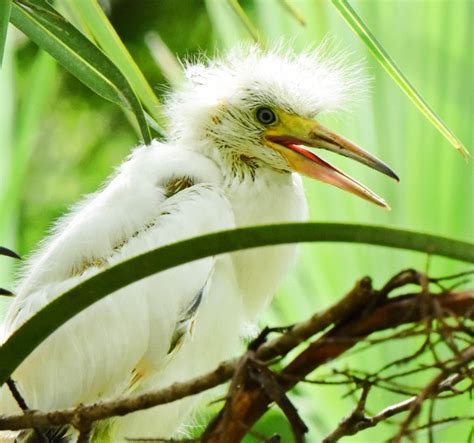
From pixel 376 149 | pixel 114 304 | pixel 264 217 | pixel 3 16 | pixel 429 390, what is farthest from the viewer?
pixel 376 149

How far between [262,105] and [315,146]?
14cm

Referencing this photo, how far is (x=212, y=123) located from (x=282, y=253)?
0.25 metres

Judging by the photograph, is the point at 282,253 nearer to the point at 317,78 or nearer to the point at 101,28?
the point at 317,78

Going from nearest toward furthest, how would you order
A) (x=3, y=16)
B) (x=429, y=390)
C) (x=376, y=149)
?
1. (x=429, y=390)
2. (x=3, y=16)
3. (x=376, y=149)

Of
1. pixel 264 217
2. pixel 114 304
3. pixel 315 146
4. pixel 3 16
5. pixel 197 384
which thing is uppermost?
pixel 315 146

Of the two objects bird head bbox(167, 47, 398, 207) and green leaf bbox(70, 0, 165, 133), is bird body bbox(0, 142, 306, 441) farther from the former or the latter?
green leaf bbox(70, 0, 165, 133)

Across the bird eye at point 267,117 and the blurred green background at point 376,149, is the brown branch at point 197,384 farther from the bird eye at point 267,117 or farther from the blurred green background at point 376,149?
the bird eye at point 267,117

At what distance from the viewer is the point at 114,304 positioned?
1.29m

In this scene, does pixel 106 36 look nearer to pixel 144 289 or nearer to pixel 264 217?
pixel 144 289

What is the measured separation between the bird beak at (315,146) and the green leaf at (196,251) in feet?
2.51

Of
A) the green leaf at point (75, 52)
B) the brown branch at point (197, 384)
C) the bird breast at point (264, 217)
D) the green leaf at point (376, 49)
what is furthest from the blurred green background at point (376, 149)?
the brown branch at point (197, 384)

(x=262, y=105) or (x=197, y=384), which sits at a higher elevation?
(x=262, y=105)

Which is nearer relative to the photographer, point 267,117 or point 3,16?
point 3,16

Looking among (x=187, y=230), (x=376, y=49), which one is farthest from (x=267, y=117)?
(x=376, y=49)
